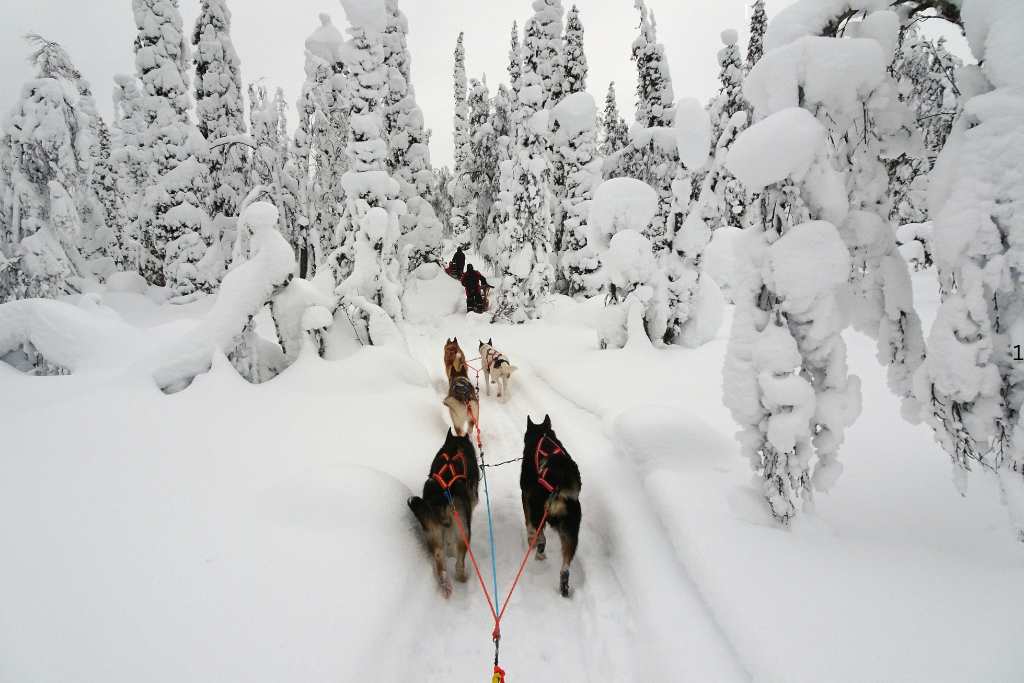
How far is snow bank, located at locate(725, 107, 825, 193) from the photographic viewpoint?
3113 millimetres

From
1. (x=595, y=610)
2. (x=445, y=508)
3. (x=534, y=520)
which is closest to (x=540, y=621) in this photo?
(x=595, y=610)

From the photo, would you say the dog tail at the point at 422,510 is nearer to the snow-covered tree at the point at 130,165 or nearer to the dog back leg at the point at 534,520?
the dog back leg at the point at 534,520

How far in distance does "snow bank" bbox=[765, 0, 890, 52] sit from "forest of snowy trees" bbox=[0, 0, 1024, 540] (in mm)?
16

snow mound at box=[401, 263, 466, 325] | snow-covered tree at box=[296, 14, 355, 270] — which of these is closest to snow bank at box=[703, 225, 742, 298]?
snow mound at box=[401, 263, 466, 325]

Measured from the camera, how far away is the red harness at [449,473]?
4004 mm

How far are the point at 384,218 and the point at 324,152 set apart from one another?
506 inches

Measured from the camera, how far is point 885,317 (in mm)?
3734

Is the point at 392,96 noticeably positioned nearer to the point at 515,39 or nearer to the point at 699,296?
the point at 515,39

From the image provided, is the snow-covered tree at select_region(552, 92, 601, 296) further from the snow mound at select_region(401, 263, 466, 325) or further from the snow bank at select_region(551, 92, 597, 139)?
the snow mound at select_region(401, 263, 466, 325)

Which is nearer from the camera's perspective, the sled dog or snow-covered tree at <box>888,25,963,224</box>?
snow-covered tree at <box>888,25,963,224</box>

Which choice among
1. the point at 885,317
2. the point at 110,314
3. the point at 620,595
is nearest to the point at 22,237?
the point at 110,314

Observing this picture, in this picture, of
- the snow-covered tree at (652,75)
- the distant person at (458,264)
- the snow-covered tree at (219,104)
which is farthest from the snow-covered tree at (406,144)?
the snow-covered tree at (652,75)

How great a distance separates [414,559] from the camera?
13.3 feet

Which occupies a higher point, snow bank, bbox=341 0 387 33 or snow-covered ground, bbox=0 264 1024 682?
snow bank, bbox=341 0 387 33
